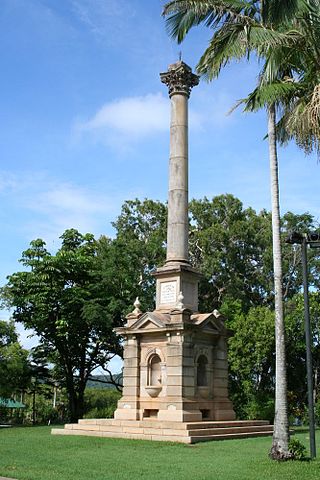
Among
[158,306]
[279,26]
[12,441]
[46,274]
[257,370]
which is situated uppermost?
[279,26]

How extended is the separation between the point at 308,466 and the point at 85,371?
26512 mm

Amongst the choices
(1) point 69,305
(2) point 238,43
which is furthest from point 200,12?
(1) point 69,305

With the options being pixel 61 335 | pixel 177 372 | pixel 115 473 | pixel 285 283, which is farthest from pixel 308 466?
pixel 285 283

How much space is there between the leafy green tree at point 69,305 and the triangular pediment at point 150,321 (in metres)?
9.68

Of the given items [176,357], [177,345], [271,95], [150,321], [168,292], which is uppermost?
[271,95]

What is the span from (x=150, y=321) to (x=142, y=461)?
9.12m

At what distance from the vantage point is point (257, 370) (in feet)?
118

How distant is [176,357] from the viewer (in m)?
21.5

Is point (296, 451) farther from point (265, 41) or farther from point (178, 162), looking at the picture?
point (178, 162)

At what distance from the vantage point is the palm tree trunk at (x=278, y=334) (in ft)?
45.7

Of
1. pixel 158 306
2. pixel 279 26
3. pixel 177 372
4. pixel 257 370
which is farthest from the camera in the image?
pixel 257 370

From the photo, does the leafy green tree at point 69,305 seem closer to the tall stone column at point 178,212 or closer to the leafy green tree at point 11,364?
the leafy green tree at point 11,364

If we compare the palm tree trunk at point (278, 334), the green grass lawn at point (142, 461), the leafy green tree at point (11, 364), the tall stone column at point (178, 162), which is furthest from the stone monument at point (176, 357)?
the leafy green tree at point (11, 364)

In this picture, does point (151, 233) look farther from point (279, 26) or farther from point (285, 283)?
point (279, 26)
